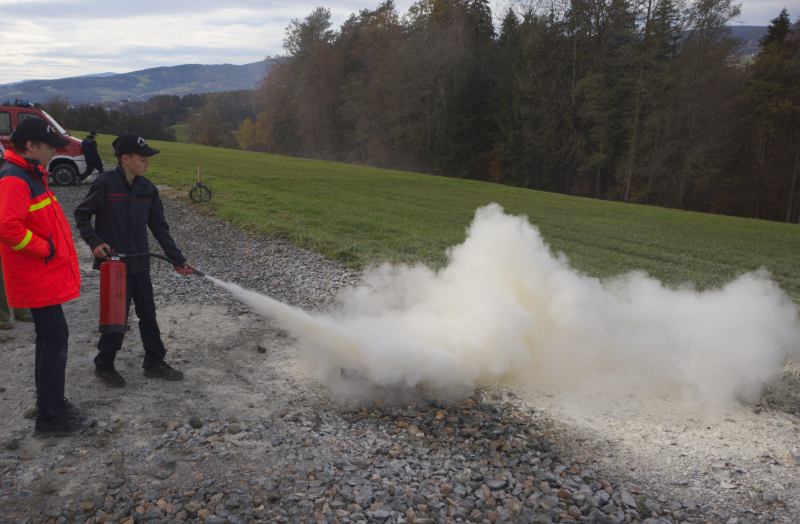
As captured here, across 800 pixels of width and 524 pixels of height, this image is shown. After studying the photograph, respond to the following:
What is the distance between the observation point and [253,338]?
6.71 m

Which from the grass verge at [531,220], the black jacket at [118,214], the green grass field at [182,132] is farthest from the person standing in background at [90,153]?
the green grass field at [182,132]

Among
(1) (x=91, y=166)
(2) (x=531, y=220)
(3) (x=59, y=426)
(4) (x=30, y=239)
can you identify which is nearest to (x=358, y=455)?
(3) (x=59, y=426)

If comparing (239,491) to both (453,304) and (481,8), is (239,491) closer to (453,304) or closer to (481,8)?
(453,304)

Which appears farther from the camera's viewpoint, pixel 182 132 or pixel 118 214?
pixel 182 132

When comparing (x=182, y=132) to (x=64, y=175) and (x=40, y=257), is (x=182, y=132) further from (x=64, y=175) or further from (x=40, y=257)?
(x=40, y=257)

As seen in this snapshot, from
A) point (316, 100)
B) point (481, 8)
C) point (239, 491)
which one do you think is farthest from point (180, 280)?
point (316, 100)

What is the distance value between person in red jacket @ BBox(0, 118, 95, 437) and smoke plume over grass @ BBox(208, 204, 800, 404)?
1829 millimetres

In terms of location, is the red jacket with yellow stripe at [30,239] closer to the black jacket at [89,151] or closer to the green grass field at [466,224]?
the green grass field at [466,224]

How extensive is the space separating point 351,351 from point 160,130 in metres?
88.2

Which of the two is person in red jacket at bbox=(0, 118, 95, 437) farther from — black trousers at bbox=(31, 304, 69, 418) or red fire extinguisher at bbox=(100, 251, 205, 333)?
red fire extinguisher at bbox=(100, 251, 205, 333)

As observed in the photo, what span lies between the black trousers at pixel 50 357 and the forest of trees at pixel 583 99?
1463 inches

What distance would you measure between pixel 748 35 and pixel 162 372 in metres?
42.6

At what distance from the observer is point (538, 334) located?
622 cm

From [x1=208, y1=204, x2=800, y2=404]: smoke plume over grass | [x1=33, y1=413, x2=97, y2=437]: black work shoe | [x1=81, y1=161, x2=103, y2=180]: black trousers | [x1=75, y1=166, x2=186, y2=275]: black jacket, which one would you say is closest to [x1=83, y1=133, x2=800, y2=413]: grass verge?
[x1=208, y1=204, x2=800, y2=404]: smoke plume over grass
